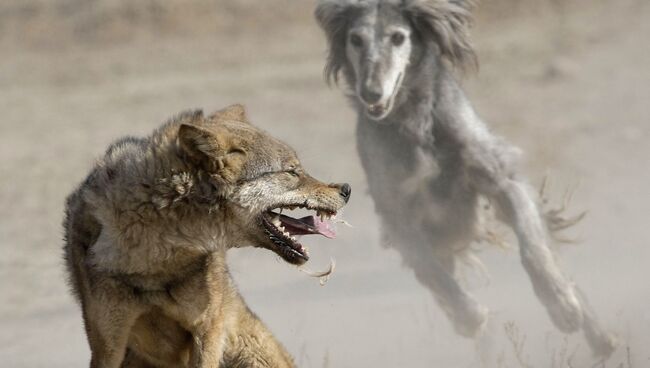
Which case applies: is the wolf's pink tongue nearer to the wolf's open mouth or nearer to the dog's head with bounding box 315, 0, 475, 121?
the wolf's open mouth

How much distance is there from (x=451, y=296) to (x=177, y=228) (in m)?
4.36

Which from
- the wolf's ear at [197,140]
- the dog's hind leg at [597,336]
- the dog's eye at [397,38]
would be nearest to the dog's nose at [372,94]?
the dog's eye at [397,38]

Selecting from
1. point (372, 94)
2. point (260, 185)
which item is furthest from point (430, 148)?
point (260, 185)

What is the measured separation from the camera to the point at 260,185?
492 cm

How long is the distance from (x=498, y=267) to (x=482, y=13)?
831cm

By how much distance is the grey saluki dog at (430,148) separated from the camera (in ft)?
29.1

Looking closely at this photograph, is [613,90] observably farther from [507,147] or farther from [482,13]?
[507,147]

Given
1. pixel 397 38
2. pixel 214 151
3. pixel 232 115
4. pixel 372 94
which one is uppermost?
pixel 397 38

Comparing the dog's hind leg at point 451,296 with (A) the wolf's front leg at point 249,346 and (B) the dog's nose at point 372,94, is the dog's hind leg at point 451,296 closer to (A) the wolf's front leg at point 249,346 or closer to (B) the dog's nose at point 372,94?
(B) the dog's nose at point 372,94

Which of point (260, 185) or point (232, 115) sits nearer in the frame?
point (260, 185)

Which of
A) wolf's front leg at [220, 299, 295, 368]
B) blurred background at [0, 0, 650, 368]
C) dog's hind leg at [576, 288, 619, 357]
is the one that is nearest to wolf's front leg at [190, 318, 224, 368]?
wolf's front leg at [220, 299, 295, 368]

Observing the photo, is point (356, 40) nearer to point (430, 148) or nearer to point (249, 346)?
point (430, 148)

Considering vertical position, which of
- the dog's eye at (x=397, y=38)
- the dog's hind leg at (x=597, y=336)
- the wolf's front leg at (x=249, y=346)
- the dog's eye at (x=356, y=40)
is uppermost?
the dog's eye at (x=356, y=40)

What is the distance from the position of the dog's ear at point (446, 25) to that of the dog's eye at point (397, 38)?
7.4 inches
